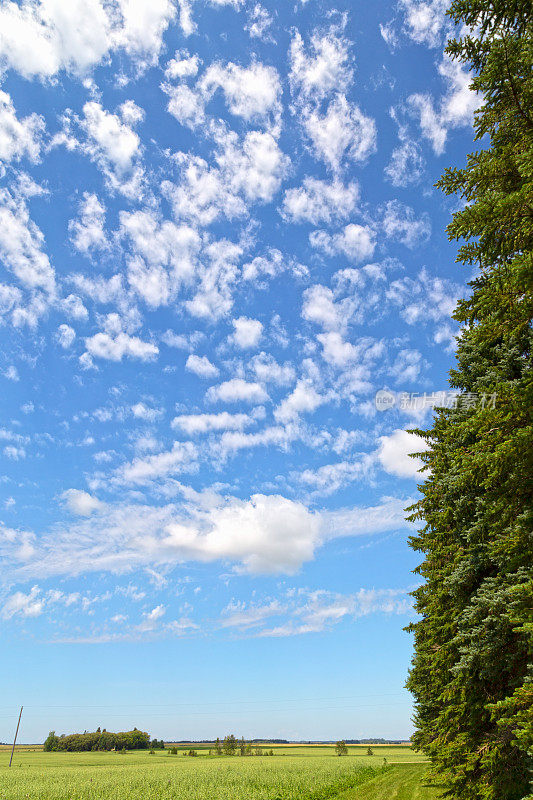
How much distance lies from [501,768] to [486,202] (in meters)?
11.8

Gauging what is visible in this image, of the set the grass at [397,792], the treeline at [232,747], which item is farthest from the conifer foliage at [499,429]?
the treeline at [232,747]

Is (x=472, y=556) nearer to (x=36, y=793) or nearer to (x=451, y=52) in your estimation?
(x=451, y=52)

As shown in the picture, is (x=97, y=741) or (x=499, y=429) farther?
(x=97, y=741)

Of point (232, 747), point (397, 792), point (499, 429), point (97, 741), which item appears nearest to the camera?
point (499, 429)

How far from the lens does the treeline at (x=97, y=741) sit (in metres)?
105

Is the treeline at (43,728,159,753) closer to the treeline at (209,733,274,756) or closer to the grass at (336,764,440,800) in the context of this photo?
the treeline at (209,733,274,756)

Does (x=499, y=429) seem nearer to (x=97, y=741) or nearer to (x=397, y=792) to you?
(x=397, y=792)

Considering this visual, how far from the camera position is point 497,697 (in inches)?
419

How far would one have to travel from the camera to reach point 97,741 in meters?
107

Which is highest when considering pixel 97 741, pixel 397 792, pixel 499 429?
pixel 499 429

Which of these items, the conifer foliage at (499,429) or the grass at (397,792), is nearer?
the conifer foliage at (499,429)

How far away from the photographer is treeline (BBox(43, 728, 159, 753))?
104744 millimetres

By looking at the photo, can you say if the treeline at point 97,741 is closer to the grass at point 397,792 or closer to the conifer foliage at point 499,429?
the grass at point 397,792

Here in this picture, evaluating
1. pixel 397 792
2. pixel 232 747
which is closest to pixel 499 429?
pixel 397 792
